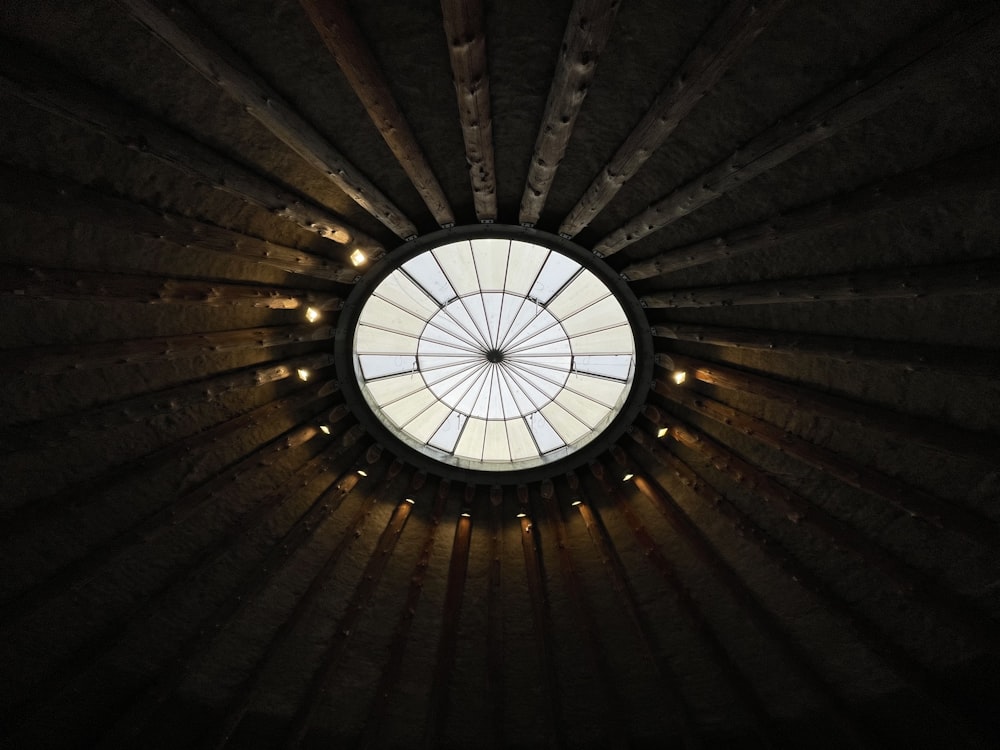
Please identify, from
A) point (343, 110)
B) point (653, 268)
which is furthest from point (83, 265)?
point (653, 268)

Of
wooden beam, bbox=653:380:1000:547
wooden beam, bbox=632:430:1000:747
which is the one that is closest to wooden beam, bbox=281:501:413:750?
wooden beam, bbox=632:430:1000:747

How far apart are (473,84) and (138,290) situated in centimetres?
590

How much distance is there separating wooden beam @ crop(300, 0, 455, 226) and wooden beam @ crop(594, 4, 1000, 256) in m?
3.78

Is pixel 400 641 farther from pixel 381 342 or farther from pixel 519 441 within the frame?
pixel 381 342

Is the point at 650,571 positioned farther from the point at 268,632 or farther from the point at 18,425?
the point at 18,425

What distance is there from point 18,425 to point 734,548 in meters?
13.4

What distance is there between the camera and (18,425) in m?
10.7

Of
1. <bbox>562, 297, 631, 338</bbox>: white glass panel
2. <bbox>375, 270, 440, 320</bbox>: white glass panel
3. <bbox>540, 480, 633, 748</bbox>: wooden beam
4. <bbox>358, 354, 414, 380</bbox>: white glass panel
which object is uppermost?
<bbox>375, 270, 440, 320</bbox>: white glass panel

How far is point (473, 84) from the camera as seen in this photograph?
8266mm

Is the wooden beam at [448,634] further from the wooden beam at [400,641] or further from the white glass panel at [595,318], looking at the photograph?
the white glass panel at [595,318]

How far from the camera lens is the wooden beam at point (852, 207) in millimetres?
7879

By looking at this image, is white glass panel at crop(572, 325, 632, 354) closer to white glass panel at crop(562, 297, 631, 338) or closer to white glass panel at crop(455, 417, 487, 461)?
white glass panel at crop(562, 297, 631, 338)

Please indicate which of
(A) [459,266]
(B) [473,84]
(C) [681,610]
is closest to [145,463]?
(A) [459,266]

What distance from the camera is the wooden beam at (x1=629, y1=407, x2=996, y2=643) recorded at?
1079 centimetres
